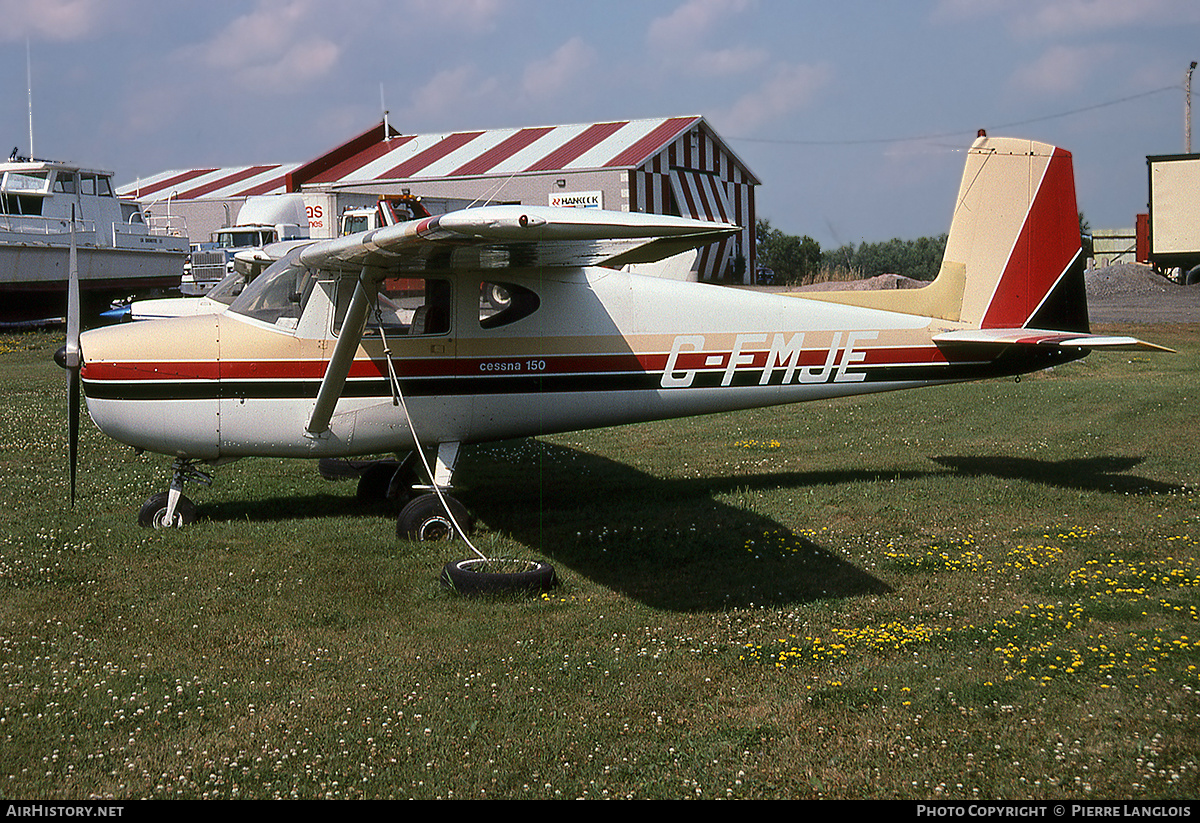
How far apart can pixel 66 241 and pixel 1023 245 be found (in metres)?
28.9

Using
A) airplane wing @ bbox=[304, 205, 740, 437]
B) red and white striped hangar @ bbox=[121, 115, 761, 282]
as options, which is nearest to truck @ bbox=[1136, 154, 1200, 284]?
red and white striped hangar @ bbox=[121, 115, 761, 282]

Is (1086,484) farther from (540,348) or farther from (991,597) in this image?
(540,348)

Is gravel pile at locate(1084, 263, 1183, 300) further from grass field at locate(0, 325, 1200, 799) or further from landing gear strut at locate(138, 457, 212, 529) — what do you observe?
landing gear strut at locate(138, 457, 212, 529)

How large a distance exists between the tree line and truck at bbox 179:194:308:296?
708 inches

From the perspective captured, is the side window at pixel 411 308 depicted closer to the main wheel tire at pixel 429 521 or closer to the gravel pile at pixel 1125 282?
the main wheel tire at pixel 429 521

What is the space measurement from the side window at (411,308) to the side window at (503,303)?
1.00 feet

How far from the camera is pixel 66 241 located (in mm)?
30062

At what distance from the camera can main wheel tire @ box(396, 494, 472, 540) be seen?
8086 millimetres

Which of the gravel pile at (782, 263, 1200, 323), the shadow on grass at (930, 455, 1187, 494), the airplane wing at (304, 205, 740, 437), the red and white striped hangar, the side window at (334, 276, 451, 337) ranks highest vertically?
the red and white striped hangar

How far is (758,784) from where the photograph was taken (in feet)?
14.1

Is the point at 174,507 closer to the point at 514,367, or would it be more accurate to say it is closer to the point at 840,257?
the point at 514,367

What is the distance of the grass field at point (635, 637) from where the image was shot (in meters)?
4.43

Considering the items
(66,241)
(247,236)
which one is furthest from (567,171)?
(66,241)

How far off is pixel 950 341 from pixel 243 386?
626 centimetres
